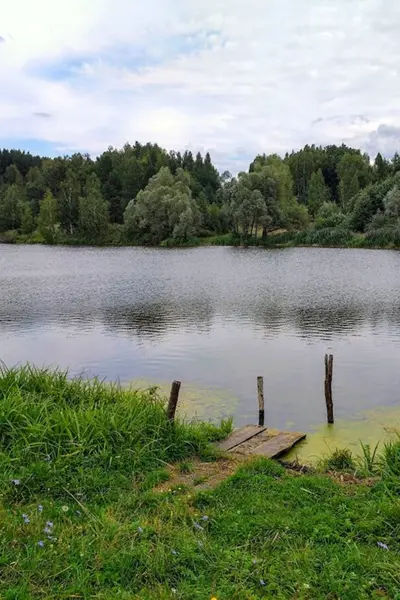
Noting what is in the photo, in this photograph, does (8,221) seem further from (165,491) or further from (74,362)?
(165,491)

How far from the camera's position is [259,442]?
9922 millimetres

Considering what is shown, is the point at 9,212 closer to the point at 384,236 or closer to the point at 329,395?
the point at 384,236

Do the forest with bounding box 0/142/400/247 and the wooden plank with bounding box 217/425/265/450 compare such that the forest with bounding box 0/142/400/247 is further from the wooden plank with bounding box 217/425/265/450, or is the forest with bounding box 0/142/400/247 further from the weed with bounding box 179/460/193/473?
the weed with bounding box 179/460/193/473

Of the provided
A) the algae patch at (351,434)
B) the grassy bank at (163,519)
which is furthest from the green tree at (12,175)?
the grassy bank at (163,519)

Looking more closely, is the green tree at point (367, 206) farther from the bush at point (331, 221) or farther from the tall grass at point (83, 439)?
the tall grass at point (83, 439)

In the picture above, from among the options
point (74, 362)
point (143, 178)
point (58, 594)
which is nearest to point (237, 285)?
point (74, 362)

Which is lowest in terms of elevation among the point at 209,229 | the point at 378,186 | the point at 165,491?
the point at 165,491

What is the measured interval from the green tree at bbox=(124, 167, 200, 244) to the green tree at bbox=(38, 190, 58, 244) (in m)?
19.0

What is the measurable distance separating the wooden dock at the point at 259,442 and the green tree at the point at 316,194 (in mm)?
97561

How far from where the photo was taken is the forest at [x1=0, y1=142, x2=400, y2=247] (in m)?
78.5

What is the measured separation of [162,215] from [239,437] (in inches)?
3087

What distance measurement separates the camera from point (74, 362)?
1830 centimetres

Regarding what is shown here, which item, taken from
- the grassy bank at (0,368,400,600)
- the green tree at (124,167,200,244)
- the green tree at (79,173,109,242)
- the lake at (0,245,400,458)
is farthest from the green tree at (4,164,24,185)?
the grassy bank at (0,368,400,600)

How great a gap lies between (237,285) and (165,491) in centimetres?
3074
